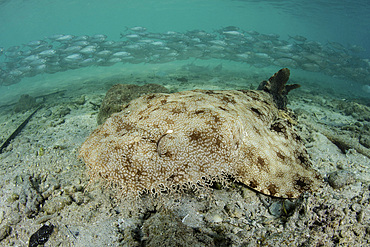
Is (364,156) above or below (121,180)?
below

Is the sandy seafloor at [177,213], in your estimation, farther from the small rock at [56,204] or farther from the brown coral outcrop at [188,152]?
the brown coral outcrop at [188,152]

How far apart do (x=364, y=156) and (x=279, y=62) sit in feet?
59.9

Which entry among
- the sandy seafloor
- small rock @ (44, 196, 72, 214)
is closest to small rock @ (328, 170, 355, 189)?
the sandy seafloor

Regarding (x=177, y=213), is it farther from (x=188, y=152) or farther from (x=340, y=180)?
(x=340, y=180)

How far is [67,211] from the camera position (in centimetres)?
230

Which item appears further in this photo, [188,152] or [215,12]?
[215,12]

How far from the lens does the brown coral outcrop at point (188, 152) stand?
176cm

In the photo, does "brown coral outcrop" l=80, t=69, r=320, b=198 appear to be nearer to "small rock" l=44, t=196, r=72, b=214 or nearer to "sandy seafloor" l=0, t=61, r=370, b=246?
"sandy seafloor" l=0, t=61, r=370, b=246

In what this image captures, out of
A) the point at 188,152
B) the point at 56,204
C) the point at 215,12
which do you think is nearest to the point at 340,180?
the point at 188,152

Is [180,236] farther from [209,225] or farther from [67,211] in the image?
[67,211]

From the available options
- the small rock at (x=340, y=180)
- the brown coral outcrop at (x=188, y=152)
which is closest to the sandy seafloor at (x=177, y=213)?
the small rock at (x=340, y=180)

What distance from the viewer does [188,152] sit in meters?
1.76

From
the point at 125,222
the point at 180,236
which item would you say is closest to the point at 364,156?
the point at 180,236

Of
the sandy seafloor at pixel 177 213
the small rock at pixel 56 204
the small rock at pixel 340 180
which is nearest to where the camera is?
the sandy seafloor at pixel 177 213
